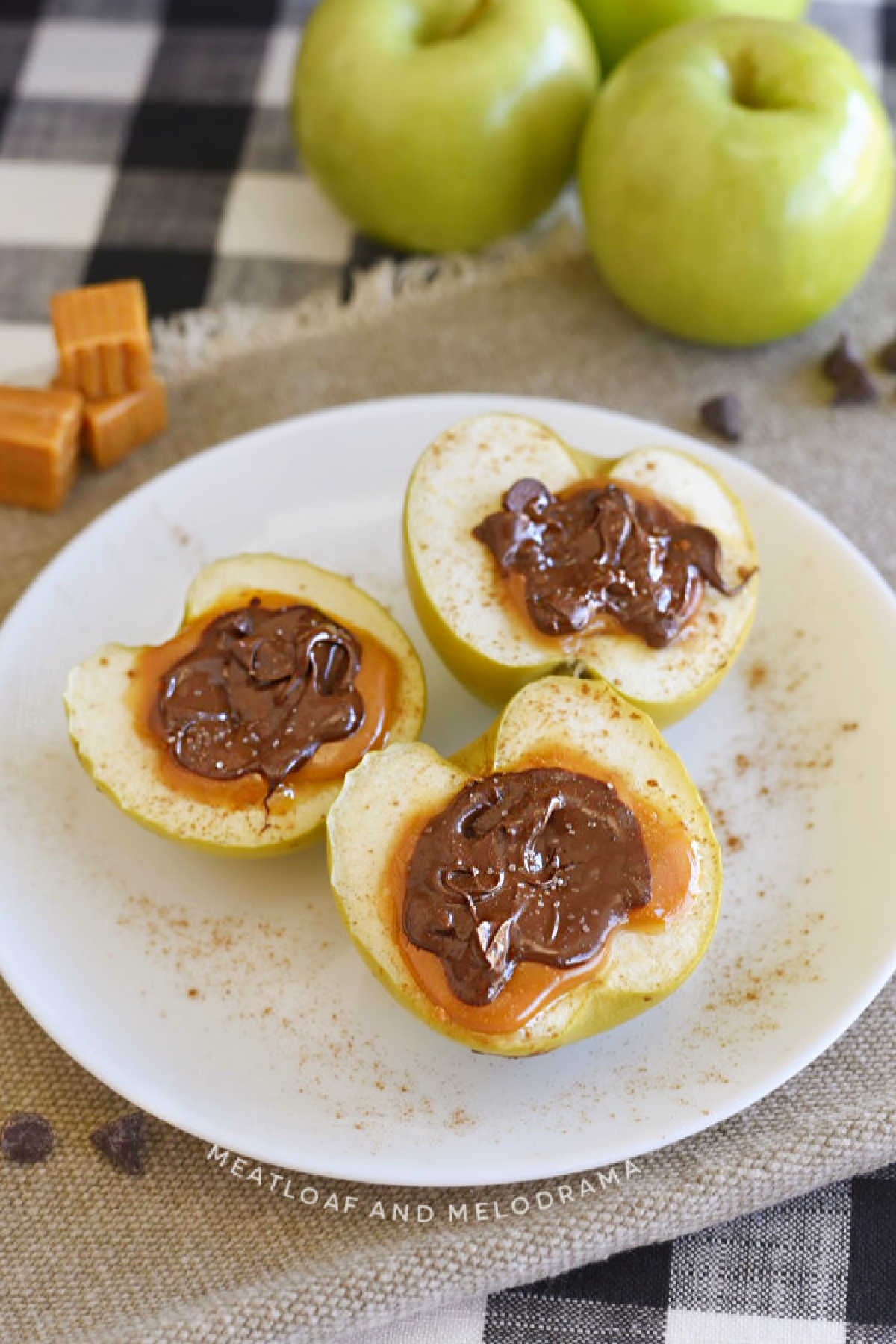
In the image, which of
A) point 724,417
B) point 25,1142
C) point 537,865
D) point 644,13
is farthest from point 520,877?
point 644,13

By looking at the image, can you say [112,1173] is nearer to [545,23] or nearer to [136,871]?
[136,871]

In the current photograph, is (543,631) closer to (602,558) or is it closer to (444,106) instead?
(602,558)

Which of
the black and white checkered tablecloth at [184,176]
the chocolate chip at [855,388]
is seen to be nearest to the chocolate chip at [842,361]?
the chocolate chip at [855,388]

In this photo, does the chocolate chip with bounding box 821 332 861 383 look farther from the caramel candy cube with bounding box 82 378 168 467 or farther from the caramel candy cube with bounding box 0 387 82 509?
the caramel candy cube with bounding box 0 387 82 509

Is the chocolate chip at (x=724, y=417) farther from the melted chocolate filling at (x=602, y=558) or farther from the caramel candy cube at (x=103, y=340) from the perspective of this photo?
the caramel candy cube at (x=103, y=340)

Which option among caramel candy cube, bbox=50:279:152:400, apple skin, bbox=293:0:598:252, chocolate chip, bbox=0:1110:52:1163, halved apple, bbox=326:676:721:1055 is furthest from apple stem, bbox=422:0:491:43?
chocolate chip, bbox=0:1110:52:1163
